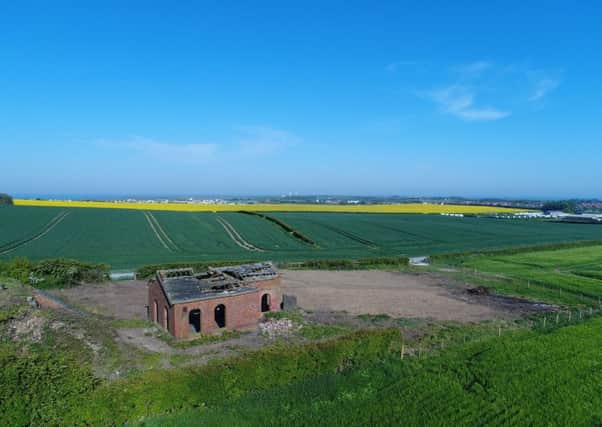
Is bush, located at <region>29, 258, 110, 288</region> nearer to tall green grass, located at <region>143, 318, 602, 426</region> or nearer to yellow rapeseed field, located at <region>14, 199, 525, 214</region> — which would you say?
tall green grass, located at <region>143, 318, 602, 426</region>

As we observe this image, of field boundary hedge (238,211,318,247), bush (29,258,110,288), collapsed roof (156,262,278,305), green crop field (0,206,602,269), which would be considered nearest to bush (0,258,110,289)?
bush (29,258,110,288)

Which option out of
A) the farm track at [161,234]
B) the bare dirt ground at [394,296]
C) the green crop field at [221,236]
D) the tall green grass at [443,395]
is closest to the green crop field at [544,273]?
the bare dirt ground at [394,296]

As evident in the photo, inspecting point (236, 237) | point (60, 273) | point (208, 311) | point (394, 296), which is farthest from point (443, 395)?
point (236, 237)

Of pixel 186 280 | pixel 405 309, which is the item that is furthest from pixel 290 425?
pixel 405 309

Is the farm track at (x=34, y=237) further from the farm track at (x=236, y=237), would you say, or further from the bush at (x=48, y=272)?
the farm track at (x=236, y=237)

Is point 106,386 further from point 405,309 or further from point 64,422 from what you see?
point 405,309

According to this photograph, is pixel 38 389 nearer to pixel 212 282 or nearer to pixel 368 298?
pixel 212 282
